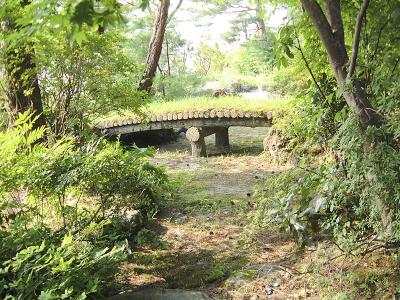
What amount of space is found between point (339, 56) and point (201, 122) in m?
6.94

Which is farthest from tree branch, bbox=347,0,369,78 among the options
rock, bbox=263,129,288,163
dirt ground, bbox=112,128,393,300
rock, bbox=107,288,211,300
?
rock, bbox=263,129,288,163

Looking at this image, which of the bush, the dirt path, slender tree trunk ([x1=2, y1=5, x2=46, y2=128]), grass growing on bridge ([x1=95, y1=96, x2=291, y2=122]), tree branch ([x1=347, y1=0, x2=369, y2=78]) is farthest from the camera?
grass growing on bridge ([x1=95, y1=96, x2=291, y2=122])

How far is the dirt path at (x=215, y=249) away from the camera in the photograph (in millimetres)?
3115

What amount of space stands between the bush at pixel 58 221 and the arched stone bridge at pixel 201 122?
505 cm

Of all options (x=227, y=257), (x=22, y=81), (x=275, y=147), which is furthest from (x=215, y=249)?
(x=275, y=147)

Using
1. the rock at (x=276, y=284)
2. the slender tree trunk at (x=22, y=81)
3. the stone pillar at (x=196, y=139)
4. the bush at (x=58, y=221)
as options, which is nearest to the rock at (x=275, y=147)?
the stone pillar at (x=196, y=139)

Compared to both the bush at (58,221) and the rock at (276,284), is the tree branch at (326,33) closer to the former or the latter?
the rock at (276,284)

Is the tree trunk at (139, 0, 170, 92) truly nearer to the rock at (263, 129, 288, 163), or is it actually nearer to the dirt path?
the rock at (263, 129, 288, 163)

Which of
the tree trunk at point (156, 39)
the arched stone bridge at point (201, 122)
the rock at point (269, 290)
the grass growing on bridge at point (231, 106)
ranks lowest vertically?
the rock at point (269, 290)

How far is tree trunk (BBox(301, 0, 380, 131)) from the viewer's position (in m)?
2.21

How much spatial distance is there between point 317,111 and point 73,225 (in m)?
2.23

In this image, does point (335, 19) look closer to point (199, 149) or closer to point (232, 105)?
point (232, 105)

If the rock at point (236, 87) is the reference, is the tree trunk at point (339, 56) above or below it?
below

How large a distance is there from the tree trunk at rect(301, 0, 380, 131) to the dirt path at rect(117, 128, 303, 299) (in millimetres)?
1334
